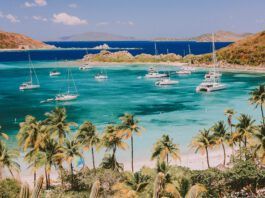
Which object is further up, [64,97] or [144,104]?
[64,97]

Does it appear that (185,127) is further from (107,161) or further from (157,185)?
(157,185)

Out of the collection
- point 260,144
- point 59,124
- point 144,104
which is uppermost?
point 59,124

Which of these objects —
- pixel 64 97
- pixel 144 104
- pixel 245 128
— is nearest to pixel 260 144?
pixel 245 128

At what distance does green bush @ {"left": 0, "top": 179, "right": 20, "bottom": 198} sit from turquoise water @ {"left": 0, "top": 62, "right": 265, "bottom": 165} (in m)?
28.7

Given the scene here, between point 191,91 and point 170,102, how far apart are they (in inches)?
1036

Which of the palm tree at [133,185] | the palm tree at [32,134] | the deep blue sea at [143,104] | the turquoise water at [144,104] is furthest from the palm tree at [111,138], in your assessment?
the palm tree at [133,185]

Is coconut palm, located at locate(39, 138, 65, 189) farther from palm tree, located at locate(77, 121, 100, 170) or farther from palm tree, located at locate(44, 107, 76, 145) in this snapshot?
palm tree, located at locate(77, 121, 100, 170)

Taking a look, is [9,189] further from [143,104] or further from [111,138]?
[143,104]

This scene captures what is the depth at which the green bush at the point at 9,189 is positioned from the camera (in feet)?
150

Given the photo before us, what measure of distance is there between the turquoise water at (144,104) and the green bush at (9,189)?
2871cm

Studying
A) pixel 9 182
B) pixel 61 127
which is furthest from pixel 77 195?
pixel 61 127

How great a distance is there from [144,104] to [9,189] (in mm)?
82770

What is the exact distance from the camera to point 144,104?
126875mm

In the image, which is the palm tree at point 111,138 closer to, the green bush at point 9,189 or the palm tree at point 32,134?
the palm tree at point 32,134
